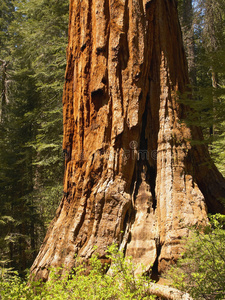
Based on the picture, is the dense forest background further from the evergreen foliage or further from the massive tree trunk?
the massive tree trunk

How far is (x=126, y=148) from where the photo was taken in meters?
5.03

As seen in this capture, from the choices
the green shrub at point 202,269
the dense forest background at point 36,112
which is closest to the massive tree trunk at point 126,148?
the green shrub at point 202,269

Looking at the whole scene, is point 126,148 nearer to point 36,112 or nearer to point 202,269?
point 202,269

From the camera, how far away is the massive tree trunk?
4.67m

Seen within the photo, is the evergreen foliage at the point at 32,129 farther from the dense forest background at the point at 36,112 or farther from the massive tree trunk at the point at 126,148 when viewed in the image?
the massive tree trunk at the point at 126,148

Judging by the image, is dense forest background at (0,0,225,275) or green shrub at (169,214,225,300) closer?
green shrub at (169,214,225,300)

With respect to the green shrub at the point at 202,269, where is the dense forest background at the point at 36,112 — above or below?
above

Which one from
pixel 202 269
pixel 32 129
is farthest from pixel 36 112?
pixel 202 269

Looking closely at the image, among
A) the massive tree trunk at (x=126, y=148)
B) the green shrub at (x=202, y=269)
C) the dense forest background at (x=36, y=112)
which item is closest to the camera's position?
the green shrub at (x=202, y=269)

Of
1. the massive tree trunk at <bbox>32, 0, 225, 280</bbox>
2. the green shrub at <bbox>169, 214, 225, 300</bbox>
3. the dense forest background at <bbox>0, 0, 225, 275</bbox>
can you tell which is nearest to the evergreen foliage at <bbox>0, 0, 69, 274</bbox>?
the dense forest background at <bbox>0, 0, 225, 275</bbox>

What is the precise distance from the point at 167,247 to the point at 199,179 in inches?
75.3

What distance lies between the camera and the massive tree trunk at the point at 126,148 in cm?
467

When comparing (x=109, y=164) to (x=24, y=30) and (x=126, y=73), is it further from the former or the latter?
(x=24, y=30)

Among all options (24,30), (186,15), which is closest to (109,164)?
(24,30)
